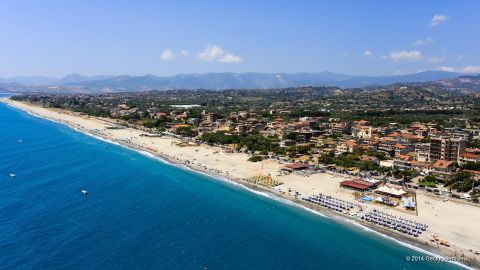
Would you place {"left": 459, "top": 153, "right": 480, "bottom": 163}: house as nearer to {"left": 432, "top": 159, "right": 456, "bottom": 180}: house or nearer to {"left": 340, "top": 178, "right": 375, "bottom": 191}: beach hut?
{"left": 432, "top": 159, "right": 456, "bottom": 180}: house

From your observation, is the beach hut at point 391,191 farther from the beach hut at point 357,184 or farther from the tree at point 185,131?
the tree at point 185,131

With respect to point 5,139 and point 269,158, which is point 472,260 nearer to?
point 269,158

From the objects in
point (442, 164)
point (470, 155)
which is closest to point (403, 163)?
point (442, 164)

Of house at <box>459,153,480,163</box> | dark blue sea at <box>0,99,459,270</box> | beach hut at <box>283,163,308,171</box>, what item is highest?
house at <box>459,153,480,163</box>

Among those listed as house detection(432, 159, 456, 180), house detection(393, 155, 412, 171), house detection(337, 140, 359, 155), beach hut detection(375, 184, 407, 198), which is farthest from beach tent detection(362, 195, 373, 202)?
house detection(337, 140, 359, 155)

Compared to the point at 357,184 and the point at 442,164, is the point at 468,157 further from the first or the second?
the point at 357,184

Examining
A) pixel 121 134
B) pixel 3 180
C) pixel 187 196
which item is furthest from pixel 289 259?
pixel 121 134

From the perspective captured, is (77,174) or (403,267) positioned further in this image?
(77,174)

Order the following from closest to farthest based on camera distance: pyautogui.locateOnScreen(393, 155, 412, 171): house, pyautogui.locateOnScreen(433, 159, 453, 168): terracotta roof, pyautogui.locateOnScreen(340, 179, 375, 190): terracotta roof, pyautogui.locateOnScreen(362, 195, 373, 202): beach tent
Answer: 1. pyautogui.locateOnScreen(362, 195, 373, 202): beach tent
2. pyautogui.locateOnScreen(340, 179, 375, 190): terracotta roof
3. pyautogui.locateOnScreen(433, 159, 453, 168): terracotta roof
4. pyautogui.locateOnScreen(393, 155, 412, 171): house

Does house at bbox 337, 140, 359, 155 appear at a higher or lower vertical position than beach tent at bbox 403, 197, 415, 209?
higher
